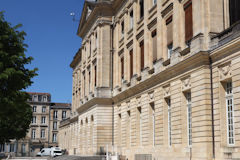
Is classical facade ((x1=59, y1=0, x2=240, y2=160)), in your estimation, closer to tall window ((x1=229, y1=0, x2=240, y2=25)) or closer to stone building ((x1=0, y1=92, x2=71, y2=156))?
tall window ((x1=229, y1=0, x2=240, y2=25))

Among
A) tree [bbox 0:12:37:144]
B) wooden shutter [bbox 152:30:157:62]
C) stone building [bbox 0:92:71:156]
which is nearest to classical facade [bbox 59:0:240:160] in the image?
wooden shutter [bbox 152:30:157:62]

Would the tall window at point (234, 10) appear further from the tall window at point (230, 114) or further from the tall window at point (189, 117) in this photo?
the tall window at point (189, 117)

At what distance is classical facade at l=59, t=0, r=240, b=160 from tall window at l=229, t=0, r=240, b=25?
0.15ft

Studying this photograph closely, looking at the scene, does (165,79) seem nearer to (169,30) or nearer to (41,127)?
(169,30)

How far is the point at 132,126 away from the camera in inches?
1090

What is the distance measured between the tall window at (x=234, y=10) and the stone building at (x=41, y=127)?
6770cm

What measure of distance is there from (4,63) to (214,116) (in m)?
10.1

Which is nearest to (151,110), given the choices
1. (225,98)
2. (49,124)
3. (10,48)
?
(225,98)

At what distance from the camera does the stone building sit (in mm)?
80125

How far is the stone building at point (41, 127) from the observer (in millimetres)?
80125

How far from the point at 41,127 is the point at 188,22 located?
67281mm

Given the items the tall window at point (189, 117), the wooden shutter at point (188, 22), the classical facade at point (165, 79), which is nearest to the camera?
the classical facade at point (165, 79)

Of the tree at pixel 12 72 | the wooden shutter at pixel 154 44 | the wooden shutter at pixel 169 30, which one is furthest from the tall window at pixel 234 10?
the tree at pixel 12 72

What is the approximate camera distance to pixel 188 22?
2044cm
